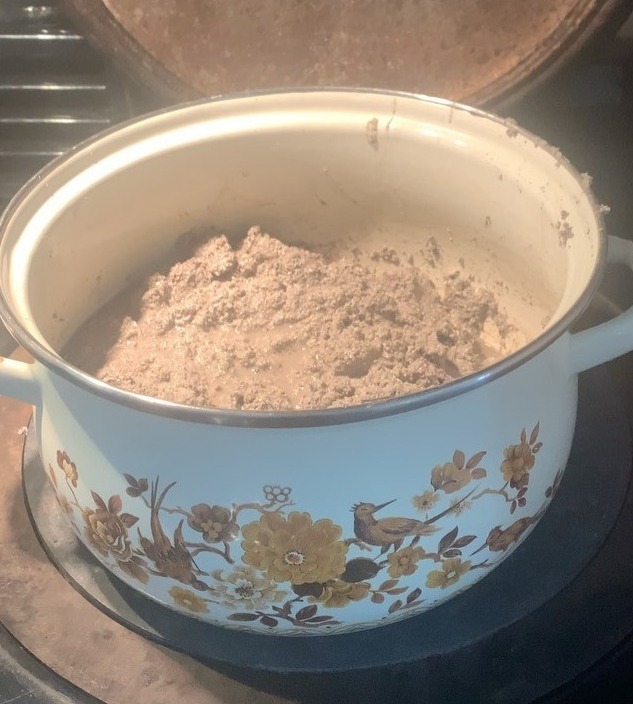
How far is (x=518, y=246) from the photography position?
0.62 m

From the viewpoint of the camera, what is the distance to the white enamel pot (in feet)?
1.27

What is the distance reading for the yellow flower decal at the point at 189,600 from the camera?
17.6 inches

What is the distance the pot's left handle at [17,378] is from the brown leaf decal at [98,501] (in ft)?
0.23

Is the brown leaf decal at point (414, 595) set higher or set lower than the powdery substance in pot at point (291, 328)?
lower

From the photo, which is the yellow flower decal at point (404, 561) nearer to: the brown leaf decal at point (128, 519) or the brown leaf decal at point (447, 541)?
the brown leaf decal at point (447, 541)

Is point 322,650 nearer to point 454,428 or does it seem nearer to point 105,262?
point 454,428

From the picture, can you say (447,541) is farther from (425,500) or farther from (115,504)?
(115,504)

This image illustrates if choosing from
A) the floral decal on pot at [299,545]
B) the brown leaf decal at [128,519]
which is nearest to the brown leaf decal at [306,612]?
the floral decal on pot at [299,545]

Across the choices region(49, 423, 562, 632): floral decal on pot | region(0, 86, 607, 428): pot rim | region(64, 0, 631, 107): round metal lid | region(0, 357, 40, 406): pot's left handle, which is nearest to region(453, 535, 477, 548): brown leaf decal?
region(49, 423, 562, 632): floral decal on pot

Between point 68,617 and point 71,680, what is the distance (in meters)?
0.04

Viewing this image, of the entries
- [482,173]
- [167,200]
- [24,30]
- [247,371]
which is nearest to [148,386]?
[247,371]

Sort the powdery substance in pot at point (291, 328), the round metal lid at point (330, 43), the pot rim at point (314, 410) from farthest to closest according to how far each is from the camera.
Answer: the round metal lid at point (330, 43)
the powdery substance in pot at point (291, 328)
the pot rim at point (314, 410)

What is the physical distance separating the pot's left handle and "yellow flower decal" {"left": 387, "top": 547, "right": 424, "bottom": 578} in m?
0.22

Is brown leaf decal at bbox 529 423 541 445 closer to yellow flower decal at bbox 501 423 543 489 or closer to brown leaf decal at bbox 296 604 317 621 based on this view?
yellow flower decal at bbox 501 423 543 489
